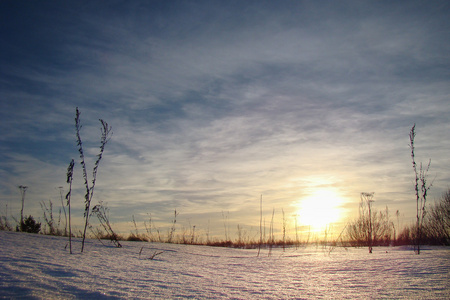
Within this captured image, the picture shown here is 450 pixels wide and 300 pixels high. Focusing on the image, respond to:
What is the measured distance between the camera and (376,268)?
9.16ft

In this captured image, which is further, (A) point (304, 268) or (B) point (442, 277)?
(A) point (304, 268)

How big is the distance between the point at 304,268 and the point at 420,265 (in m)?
1.03

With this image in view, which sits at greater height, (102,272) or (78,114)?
(78,114)

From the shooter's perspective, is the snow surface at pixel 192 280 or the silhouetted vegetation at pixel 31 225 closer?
the snow surface at pixel 192 280

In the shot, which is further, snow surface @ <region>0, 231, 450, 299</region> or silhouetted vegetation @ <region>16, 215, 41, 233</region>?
silhouetted vegetation @ <region>16, 215, 41, 233</region>

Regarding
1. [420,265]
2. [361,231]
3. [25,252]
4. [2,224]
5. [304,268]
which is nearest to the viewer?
[25,252]

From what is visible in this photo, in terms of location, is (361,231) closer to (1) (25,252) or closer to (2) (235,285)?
(2) (235,285)

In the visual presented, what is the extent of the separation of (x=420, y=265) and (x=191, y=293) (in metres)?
2.17

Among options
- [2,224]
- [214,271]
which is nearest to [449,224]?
[214,271]

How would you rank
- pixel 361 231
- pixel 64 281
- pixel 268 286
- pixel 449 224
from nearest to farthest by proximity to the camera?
pixel 64 281
pixel 268 286
pixel 449 224
pixel 361 231

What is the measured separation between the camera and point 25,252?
252cm

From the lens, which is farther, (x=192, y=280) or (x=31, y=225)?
(x=31, y=225)

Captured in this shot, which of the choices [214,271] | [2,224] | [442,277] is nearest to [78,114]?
[214,271]

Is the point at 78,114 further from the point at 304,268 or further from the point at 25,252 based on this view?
the point at 304,268
